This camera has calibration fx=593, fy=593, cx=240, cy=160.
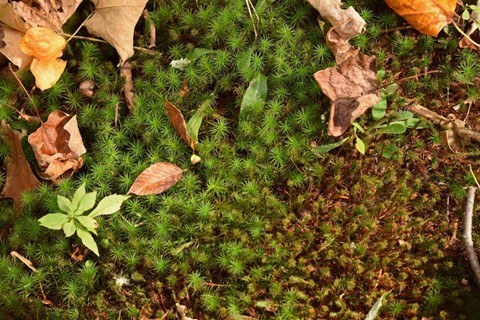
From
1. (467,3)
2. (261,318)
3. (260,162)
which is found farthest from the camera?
(467,3)

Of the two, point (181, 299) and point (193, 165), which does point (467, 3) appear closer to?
point (193, 165)

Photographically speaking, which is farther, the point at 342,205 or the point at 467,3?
the point at 467,3

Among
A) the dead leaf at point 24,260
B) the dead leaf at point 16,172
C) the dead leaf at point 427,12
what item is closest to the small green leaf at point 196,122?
the dead leaf at point 16,172

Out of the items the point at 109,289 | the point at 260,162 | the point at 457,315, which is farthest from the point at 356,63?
the point at 109,289

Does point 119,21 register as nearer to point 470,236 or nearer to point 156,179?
point 156,179

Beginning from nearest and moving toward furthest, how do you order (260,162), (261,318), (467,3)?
(261,318) → (260,162) → (467,3)

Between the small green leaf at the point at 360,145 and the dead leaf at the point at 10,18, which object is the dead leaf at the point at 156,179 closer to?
the small green leaf at the point at 360,145
